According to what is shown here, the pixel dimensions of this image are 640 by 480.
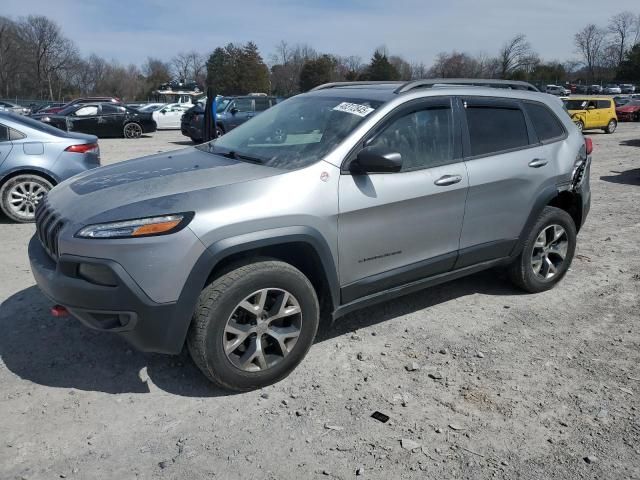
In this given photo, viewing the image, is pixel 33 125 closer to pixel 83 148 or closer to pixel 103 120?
pixel 83 148

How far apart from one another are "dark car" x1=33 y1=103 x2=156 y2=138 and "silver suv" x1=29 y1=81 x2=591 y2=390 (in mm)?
17690

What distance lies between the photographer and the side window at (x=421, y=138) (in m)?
3.64

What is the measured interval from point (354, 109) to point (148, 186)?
1.47 m

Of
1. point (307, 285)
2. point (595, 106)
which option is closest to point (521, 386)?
point (307, 285)

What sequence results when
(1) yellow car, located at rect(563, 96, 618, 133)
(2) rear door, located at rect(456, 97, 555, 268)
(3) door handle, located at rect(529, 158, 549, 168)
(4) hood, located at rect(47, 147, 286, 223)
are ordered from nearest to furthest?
(4) hood, located at rect(47, 147, 286, 223), (2) rear door, located at rect(456, 97, 555, 268), (3) door handle, located at rect(529, 158, 549, 168), (1) yellow car, located at rect(563, 96, 618, 133)

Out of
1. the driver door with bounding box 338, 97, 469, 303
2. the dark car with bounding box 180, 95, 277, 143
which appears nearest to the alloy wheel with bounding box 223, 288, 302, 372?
the driver door with bounding box 338, 97, 469, 303

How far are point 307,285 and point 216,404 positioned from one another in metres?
0.86

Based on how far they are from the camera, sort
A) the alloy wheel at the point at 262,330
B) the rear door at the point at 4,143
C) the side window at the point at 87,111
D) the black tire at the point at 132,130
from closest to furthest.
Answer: the alloy wheel at the point at 262,330 < the rear door at the point at 4,143 < the side window at the point at 87,111 < the black tire at the point at 132,130

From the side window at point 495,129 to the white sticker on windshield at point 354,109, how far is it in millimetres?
887

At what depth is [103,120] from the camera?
66.2 ft

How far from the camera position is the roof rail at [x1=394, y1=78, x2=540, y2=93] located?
3.91m

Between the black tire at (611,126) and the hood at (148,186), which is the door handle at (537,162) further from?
the black tire at (611,126)

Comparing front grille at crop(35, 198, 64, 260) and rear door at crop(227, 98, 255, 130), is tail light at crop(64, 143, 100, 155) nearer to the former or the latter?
front grille at crop(35, 198, 64, 260)

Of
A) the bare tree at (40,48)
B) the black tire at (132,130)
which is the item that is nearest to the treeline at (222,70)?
the bare tree at (40,48)
